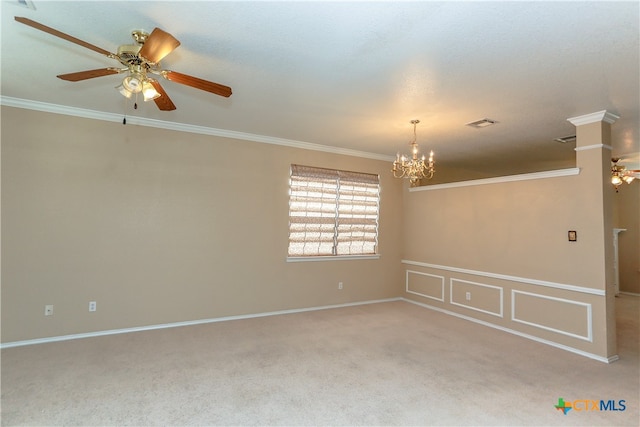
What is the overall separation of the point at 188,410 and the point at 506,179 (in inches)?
181

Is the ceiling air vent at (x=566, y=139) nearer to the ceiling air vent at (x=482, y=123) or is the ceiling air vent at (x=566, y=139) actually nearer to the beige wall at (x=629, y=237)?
the ceiling air vent at (x=482, y=123)

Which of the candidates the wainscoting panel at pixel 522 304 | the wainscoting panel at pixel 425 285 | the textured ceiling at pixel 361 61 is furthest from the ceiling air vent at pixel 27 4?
the wainscoting panel at pixel 425 285

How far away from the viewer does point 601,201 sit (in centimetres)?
355

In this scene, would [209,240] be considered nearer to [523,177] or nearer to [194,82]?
[194,82]

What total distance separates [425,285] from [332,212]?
211 centimetres

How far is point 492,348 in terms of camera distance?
3.79m

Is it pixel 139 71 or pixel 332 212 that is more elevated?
pixel 139 71

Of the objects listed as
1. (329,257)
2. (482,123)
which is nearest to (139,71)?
(482,123)

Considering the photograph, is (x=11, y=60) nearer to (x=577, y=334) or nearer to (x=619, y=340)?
(x=577, y=334)

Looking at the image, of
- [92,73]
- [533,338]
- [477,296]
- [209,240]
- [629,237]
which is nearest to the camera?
[92,73]

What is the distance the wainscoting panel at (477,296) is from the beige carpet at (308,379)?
44 cm

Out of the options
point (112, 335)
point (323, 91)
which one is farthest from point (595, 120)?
point (112, 335)

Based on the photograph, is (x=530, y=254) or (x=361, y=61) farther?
(x=530, y=254)

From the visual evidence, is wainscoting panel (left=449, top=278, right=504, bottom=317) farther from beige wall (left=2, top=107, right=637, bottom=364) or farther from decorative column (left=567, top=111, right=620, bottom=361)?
decorative column (left=567, top=111, right=620, bottom=361)
